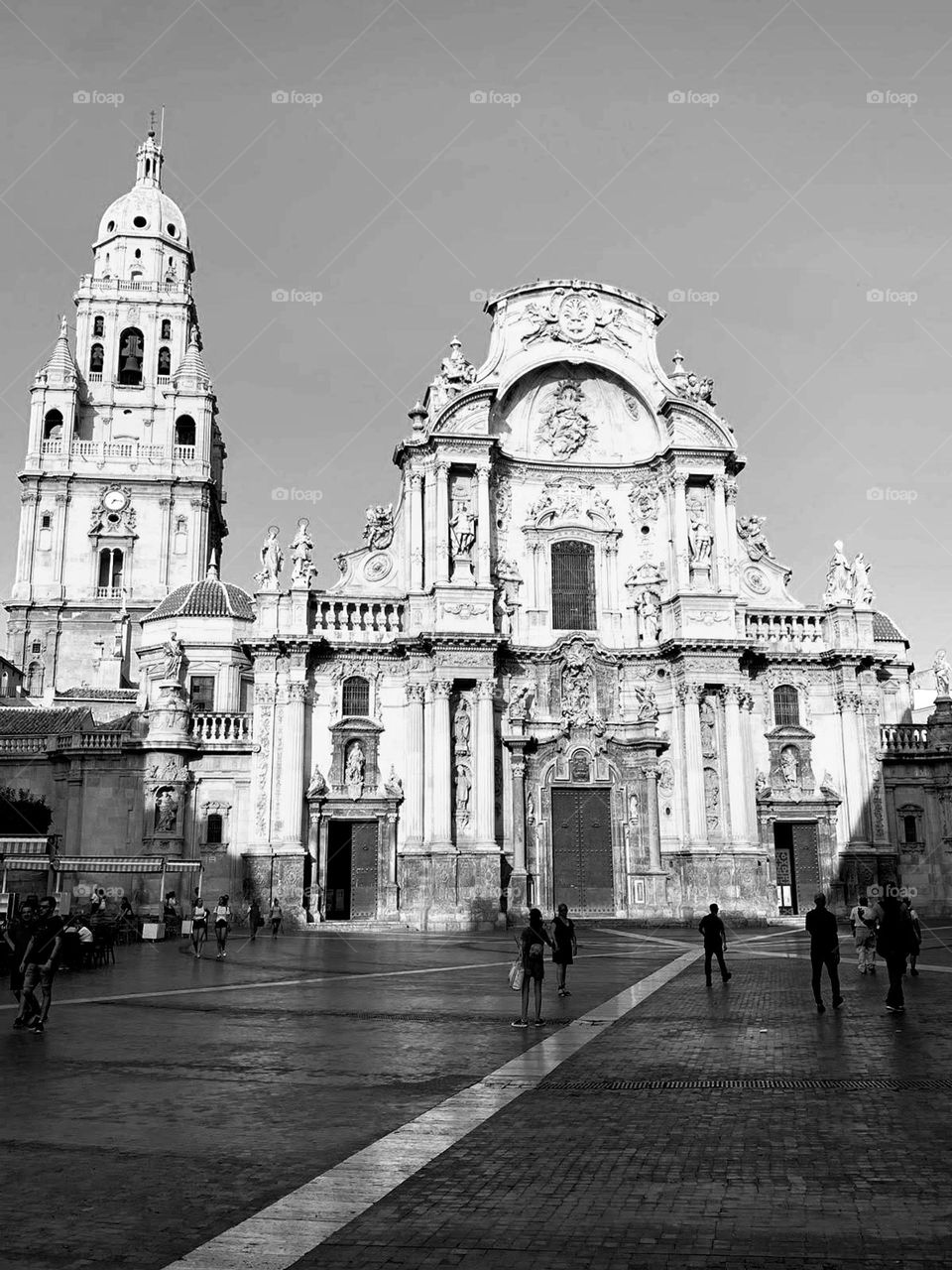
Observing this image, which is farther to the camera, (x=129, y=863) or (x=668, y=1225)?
(x=129, y=863)

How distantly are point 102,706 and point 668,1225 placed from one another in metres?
57.3

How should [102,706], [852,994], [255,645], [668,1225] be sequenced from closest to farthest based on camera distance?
[668,1225] → [852,994] → [255,645] → [102,706]

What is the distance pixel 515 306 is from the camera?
4819cm

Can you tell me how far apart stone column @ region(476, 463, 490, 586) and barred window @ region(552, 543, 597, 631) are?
11.9 feet

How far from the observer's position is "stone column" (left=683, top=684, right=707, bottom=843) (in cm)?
4306

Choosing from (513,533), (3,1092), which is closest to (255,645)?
(513,533)

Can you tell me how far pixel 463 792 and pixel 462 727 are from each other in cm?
237

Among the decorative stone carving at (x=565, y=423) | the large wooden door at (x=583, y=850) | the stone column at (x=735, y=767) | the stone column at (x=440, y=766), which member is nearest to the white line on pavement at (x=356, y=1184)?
the stone column at (x=440, y=766)

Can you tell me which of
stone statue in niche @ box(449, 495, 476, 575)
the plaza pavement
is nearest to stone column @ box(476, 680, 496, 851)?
stone statue in niche @ box(449, 495, 476, 575)

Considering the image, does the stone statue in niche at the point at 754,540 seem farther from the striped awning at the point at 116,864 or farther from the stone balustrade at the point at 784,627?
the striped awning at the point at 116,864

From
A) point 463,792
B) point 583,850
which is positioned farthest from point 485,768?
point 583,850

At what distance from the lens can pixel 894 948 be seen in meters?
17.6

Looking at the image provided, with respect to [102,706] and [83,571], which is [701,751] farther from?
[83,571]

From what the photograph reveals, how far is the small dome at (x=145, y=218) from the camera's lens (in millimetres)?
89125
